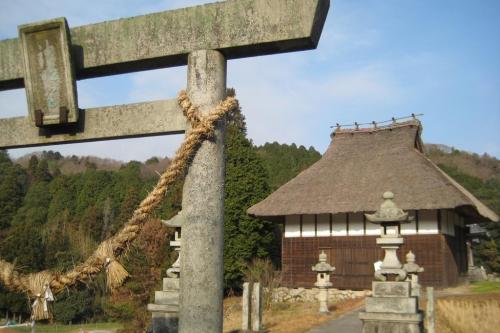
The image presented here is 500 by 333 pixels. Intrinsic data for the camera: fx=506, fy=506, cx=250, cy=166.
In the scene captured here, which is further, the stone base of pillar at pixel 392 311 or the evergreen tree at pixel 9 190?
the evergreen tree at pixel 9 190

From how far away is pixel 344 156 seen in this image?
2531cm

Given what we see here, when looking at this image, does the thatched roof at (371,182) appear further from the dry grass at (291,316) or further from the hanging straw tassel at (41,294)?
the hanging straw tassel at (41,294)

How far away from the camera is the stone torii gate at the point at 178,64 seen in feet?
9.39

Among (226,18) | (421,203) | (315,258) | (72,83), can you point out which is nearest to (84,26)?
(72,83)

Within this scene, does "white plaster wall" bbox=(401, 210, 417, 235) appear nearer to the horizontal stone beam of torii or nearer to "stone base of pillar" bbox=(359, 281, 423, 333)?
"stone base of pillar" bbox=(359, 281, 423, 333)

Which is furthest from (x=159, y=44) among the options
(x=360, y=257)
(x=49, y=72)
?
(x=360, y=257)

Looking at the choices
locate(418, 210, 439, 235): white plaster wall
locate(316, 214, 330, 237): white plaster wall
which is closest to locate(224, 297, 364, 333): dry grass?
locate(316, 214, 330, 237): white plaster wall

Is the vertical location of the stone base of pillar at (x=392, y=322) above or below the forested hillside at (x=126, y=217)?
below

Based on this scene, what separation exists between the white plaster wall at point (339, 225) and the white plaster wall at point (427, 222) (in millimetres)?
3068

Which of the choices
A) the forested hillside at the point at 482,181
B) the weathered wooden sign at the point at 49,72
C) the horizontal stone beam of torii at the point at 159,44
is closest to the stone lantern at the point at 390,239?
the horizontal stone beam of torii at the point at 159,44

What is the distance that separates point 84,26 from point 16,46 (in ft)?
1.92

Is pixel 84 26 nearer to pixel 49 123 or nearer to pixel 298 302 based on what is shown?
pixel 49 123

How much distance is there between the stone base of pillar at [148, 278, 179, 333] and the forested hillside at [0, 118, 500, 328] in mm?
699

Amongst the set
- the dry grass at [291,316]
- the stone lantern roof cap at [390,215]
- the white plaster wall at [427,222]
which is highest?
the white plaster wall at [427,222]
